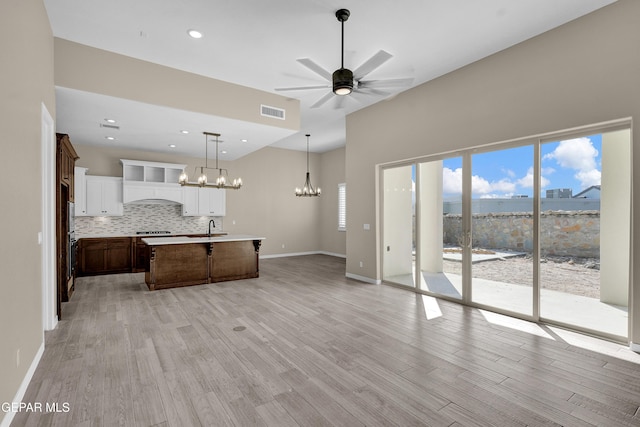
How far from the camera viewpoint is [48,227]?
363 cm

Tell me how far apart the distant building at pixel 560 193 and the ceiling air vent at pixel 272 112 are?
171 inches

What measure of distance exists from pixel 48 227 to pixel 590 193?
6.41 m

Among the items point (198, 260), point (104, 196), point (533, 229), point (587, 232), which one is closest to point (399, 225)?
point (533, 229)

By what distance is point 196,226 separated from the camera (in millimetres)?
8703

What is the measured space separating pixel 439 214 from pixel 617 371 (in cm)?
286

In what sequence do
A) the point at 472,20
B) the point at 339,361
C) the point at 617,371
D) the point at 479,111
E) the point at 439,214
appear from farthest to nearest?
1. the point at 439,214
2. the point at 479,111
3. the point at 472,20
4. the point at 339,361
5. the point at 617,371

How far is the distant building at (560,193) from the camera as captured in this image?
12.2 ft

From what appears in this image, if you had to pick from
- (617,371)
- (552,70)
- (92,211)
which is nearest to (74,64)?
(92,211)

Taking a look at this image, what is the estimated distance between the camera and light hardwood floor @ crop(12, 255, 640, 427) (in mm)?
2139

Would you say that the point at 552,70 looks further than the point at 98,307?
No

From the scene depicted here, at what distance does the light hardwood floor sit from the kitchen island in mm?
1153

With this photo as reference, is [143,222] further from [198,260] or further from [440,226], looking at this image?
[440,226]

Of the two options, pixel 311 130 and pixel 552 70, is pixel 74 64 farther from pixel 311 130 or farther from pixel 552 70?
pixel 552 70

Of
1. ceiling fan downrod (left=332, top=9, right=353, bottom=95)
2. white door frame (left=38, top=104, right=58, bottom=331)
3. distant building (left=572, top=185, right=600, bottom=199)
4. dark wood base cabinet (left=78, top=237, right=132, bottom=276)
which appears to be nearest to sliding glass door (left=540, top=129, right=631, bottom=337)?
distant building (left=572, top=185, right=600, bottom=199)
